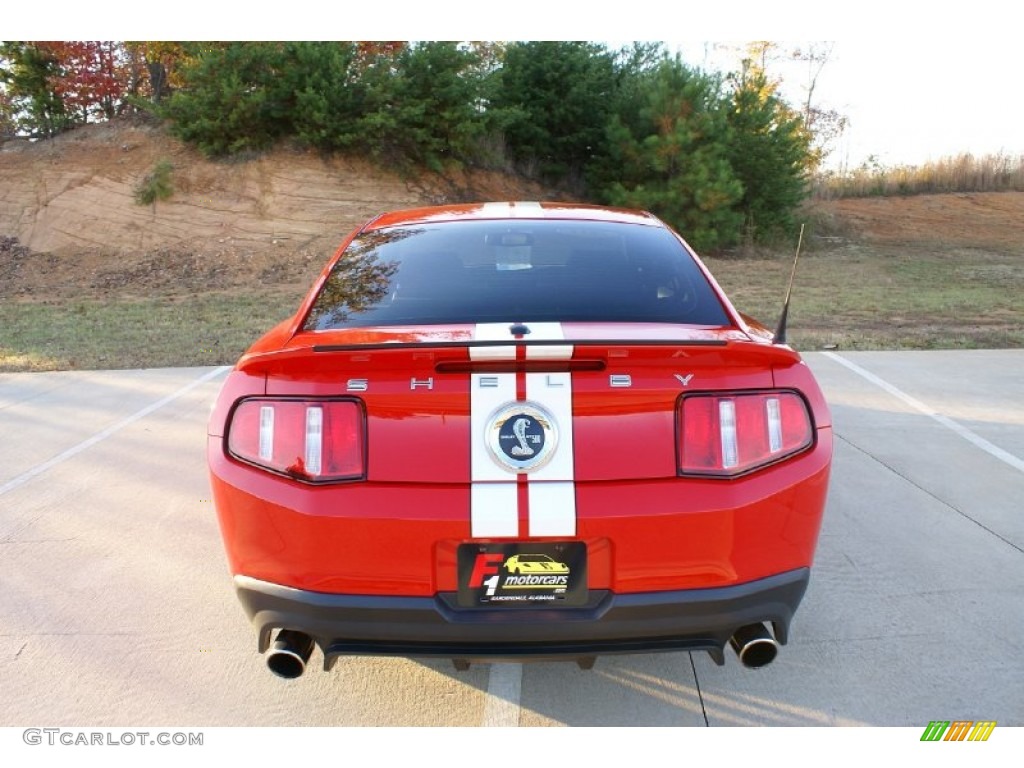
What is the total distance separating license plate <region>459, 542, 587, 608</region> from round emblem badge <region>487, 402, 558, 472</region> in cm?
22

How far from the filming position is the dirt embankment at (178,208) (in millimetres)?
16047

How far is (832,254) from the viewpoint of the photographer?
829 inches

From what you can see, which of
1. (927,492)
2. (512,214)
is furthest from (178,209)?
(927,492)

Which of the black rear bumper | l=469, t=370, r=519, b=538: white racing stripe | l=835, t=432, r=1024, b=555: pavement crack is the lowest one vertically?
l=835, t=432, r=1024, b=555: pavement crack

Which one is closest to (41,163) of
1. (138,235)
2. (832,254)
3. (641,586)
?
(138,235)

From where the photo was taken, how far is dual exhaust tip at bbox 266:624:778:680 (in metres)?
2.21

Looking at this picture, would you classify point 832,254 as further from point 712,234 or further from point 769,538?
point 769,538

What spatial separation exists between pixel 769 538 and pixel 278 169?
708 inches

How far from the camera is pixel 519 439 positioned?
2.12 meters

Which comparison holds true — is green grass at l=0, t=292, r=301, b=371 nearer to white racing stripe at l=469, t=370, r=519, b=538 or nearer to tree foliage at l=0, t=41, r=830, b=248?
tree foliage at l=0, t=41, r=830, b=248

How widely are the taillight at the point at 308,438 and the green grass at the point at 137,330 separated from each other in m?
6.08

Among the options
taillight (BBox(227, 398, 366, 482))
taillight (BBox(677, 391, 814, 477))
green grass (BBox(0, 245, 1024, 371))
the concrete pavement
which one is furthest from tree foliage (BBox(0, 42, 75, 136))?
taillight (BBox(677, 391, 814, 477))
